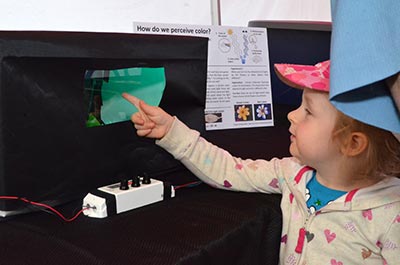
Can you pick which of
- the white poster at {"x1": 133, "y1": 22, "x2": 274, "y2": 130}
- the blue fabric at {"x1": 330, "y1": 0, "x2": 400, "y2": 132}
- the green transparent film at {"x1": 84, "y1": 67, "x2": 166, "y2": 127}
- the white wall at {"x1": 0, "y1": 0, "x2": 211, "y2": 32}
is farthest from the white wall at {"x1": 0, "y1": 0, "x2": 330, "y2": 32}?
the blue fabric at {"x1": 330, "y1": 0, "x2": 400, "y2": 132}

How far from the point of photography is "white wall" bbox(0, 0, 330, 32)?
1.18m

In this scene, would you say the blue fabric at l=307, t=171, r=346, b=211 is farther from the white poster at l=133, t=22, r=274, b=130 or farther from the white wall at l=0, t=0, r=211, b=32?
the white wall at l=0, t=0, r=211, b=32

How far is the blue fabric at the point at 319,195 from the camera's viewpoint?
694 mm

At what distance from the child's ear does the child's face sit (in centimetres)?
2

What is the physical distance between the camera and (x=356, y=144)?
64cm

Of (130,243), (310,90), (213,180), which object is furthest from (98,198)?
(310,90)

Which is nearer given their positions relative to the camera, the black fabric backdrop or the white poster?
the black fabric backdrop

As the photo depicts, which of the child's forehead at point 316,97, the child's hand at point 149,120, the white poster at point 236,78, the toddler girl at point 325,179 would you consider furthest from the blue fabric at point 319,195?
the white poster at point 236,78

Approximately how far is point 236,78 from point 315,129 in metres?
0.45

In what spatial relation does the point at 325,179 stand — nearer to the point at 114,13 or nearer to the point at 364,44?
the point at 364,44

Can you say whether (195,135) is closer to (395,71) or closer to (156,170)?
(156,170)

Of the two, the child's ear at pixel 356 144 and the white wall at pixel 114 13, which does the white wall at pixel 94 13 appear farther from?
the child's ear at pixel 356 144

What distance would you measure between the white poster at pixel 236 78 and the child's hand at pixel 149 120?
0.30 metres

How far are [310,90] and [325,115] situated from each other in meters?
0.04
